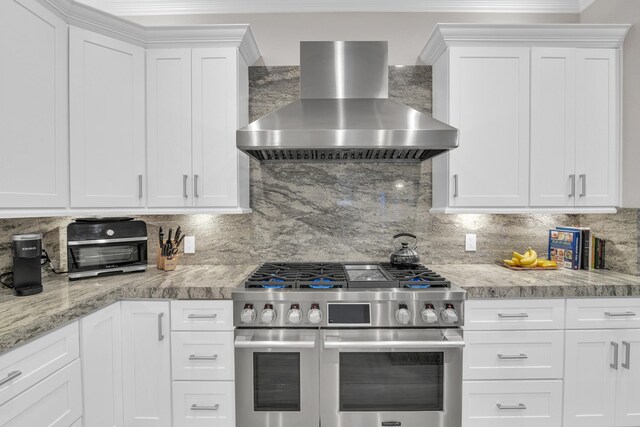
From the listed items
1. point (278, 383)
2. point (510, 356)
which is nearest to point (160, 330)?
point (278, 383)

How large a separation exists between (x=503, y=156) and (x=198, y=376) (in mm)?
2265

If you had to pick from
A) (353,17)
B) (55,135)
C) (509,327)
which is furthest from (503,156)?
(55,135)

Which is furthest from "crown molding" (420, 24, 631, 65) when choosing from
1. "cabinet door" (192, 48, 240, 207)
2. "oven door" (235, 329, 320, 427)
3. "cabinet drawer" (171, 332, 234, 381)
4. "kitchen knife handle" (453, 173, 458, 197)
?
"cabinet drawer" (171, 332, 234, 381)

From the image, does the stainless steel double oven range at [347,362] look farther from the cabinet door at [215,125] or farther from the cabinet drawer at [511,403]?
the cabinet door at [215,125]

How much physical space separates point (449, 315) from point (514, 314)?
0.38 meters

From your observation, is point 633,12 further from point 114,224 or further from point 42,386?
point 42,386

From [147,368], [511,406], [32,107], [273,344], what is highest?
[32,107]

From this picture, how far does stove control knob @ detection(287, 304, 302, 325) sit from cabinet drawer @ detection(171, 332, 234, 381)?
1.14 ft

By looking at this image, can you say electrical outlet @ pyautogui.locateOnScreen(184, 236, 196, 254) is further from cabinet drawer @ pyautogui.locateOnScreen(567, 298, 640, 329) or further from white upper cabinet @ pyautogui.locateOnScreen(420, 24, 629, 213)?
cabinet drawer @ pyautogui.locateOnScreen(567, 298, 640, 329)

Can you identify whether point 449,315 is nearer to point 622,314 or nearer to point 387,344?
point 387,344

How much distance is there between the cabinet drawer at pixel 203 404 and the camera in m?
1.96

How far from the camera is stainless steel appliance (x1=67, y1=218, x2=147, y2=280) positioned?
217 cm

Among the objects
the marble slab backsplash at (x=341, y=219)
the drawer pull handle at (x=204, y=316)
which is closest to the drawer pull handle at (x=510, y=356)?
the marble slab backsplash at (x=341, y=219)

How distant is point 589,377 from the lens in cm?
199
